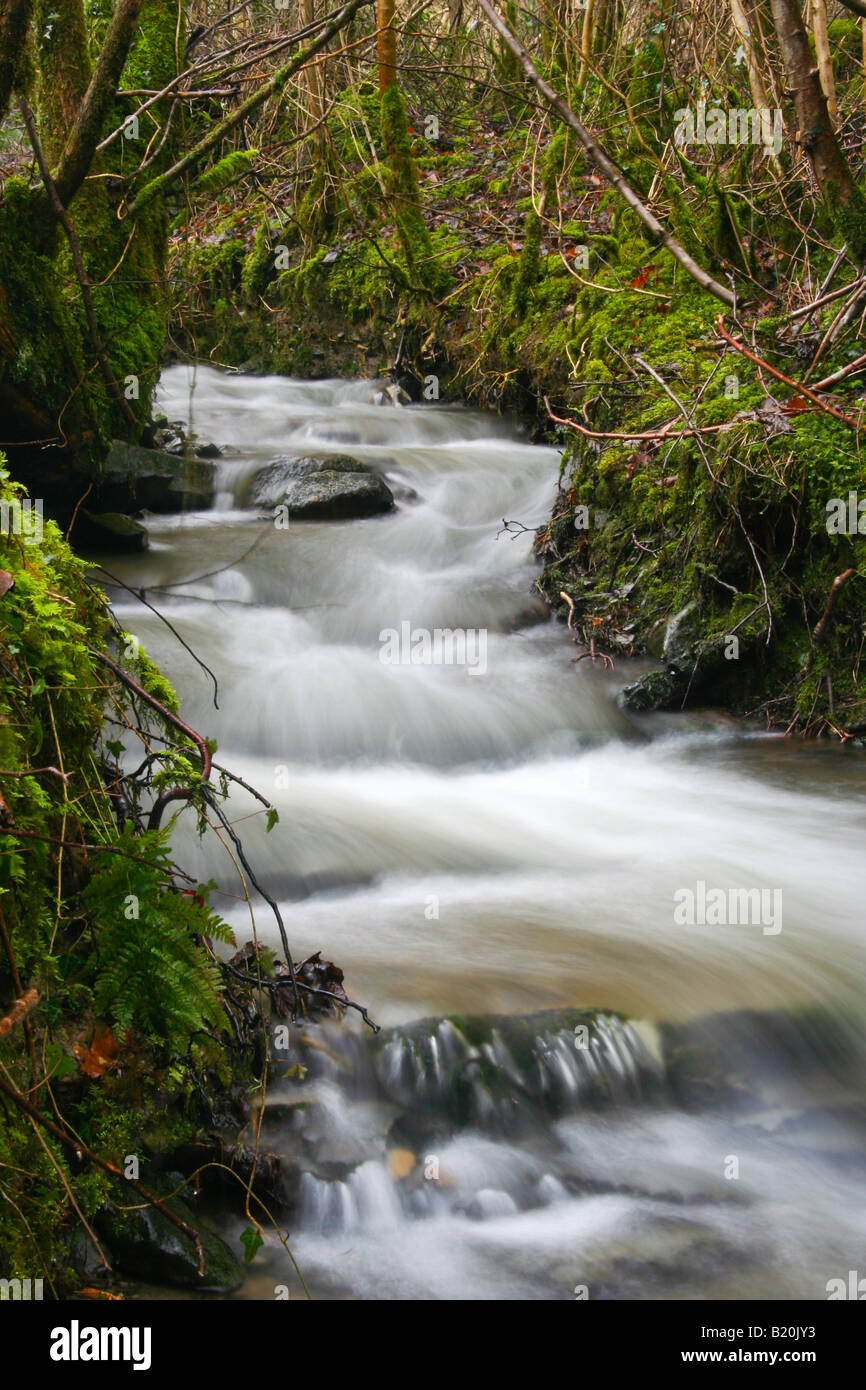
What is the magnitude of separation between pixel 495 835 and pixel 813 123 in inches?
184

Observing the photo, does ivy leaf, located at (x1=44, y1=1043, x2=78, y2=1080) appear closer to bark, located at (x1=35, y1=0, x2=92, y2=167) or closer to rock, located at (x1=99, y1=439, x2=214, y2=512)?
bark, located at (x1=35, y1=0, x2=92, y2=167)

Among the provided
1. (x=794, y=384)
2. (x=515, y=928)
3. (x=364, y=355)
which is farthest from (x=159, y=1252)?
(x=364, y=355)

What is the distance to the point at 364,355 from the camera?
1266 centimetres

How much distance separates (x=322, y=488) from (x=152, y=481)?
140 centimetres

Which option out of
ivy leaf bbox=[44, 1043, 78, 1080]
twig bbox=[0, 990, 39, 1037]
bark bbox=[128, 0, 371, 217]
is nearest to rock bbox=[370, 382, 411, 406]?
bark bbox=[128, 0, 371, 217]

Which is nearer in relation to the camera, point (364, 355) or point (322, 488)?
point (322, 488)

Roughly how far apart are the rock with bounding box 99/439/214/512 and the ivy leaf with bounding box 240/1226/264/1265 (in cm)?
595

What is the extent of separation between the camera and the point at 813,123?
6.35 metres

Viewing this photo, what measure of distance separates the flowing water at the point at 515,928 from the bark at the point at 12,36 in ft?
9.54

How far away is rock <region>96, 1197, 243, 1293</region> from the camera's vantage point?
96.3 inches

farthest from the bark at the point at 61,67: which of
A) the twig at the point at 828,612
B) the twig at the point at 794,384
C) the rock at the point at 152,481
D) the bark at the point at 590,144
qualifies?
the twig at the point at 828,612

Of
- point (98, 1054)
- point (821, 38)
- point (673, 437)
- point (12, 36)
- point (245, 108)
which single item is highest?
point (821, 38)

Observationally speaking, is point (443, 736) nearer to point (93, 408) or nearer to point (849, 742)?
point (849, 742)

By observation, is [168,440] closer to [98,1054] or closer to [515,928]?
[515,928]
